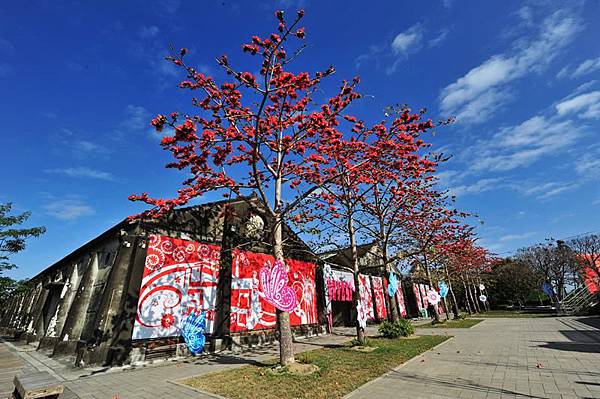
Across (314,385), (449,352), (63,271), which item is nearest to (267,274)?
(314,385)

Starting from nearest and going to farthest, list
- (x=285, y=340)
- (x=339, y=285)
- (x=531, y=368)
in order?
(x=531, y=368)
(x=285, y=340)
(x=339, y=285)

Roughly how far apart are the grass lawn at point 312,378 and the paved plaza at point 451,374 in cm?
39

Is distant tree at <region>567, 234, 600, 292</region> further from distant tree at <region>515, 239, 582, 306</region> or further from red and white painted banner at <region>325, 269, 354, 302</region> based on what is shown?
red and white painted banner at <region>325, 269, 354, 302</region>

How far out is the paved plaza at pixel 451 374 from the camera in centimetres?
551

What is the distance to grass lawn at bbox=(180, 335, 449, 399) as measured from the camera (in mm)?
5957

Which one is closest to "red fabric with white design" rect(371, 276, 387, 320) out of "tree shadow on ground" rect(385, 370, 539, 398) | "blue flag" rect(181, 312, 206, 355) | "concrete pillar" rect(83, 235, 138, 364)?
"blue flag" rect(181, 312, 206, 355)

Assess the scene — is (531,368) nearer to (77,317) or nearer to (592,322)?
(77,317)

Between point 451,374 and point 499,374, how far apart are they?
101 cm

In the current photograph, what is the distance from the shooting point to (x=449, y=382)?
6109 mm

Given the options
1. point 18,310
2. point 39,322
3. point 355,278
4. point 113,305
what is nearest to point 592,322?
point 355,278

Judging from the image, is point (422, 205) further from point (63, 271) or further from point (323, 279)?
point (63, 271)

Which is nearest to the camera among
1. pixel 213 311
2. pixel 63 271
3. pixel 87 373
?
pixel 87 373

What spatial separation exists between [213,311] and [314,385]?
22.1 feet

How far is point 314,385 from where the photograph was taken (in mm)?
6305
